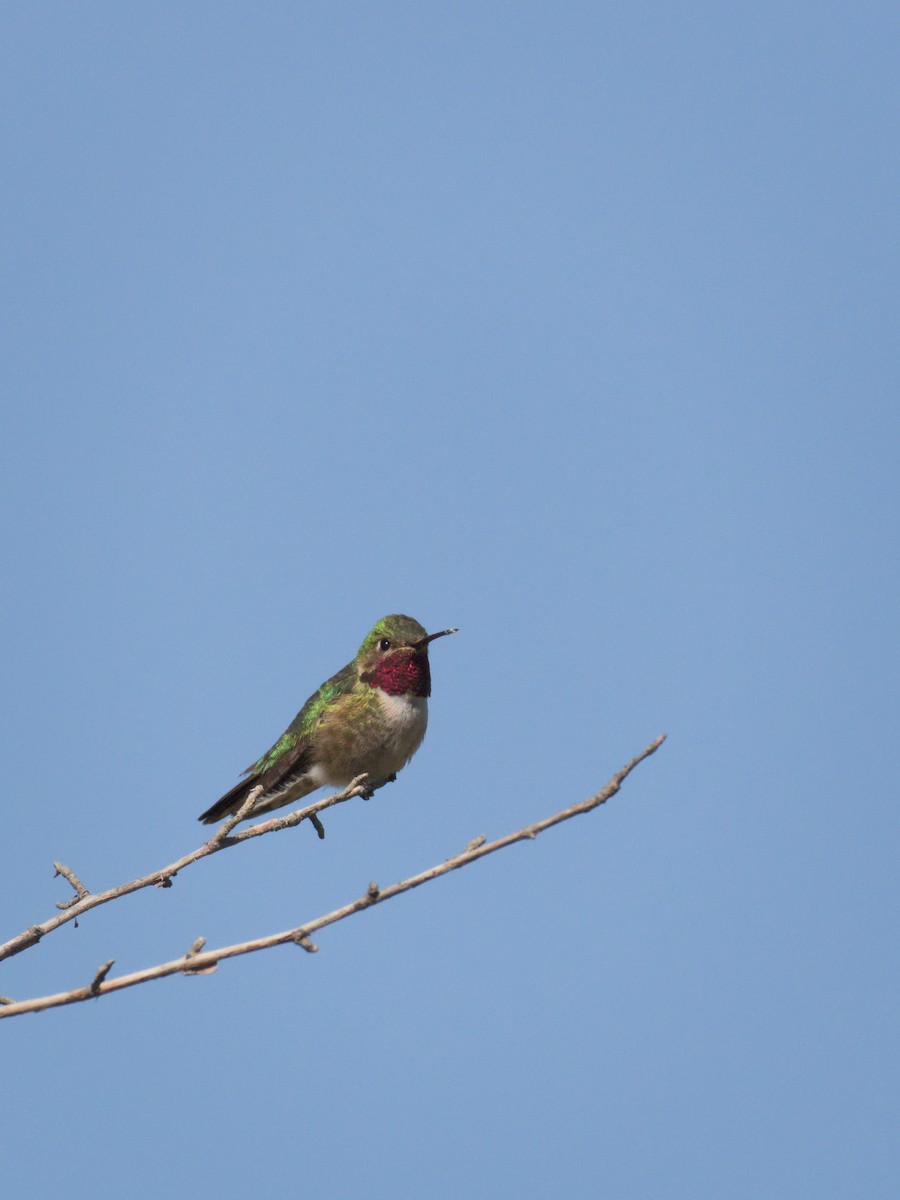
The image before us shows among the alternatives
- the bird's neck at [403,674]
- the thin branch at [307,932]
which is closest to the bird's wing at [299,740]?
the bird's neck at [403,674]

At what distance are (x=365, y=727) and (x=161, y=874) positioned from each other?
6.43 meters

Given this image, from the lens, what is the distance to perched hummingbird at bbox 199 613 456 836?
12977 millimetres

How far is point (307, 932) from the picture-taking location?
4.92m

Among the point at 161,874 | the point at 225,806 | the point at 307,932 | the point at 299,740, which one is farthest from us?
the point at 299,740

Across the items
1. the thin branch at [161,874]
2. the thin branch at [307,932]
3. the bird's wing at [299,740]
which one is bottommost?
the thin branch at [307,932]

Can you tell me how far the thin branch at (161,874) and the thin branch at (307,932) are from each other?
2.20ft

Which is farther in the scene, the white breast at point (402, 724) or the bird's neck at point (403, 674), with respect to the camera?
the bird's neck at point (403, 674)

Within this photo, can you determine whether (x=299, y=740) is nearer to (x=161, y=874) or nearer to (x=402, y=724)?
(x=402, y=724)

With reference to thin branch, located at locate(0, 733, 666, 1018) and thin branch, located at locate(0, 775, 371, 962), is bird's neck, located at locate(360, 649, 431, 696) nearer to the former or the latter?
thin branch, located at locate(0, 775, 371, 962)

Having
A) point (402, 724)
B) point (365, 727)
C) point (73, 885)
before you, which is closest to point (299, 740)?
point (365, 727)

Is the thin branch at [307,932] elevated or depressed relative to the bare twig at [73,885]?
depressed

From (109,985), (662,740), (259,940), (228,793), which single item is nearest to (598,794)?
(662,740)

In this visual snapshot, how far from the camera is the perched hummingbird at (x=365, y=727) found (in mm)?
12977

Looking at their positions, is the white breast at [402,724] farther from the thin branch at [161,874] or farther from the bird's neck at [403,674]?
the thin branch at [161,874]
